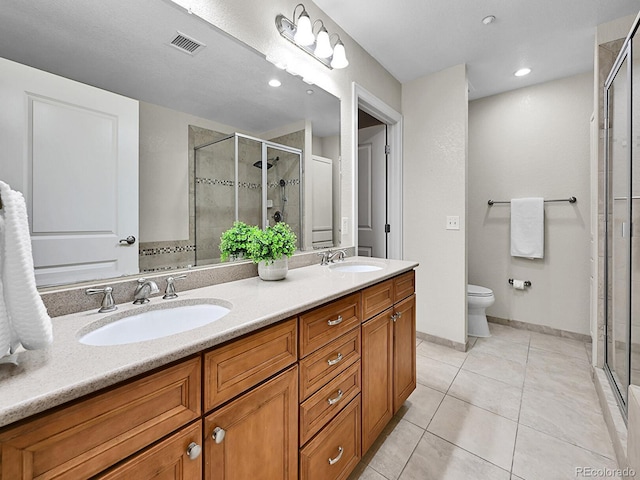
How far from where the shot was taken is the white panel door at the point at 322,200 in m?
1.89

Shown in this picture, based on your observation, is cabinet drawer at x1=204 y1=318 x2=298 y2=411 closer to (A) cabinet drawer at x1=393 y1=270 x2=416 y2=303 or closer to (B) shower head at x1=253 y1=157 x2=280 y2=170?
(A) cabinet drawer at x1=393 y1=270 x2=416 y2=303

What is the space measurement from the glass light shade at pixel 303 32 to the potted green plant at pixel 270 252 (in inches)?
42.6

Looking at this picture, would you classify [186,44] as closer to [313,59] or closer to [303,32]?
[303,32]

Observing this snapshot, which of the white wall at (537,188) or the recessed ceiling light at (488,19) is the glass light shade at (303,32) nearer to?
the recessed ceiling light at (488,19)

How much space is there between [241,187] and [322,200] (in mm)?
639

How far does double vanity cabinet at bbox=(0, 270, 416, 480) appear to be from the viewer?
0.52 meters

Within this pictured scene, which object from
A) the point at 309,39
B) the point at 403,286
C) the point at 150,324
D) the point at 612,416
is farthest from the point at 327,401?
the point at 309,39

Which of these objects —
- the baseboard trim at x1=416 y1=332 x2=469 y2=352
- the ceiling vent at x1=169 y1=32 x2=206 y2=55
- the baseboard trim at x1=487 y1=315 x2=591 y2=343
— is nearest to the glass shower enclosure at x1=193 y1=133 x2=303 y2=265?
the ceiling vent at x1=169 y1=32 x2=206 y2=55

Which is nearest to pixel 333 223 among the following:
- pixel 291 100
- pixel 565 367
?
pixel 291 100

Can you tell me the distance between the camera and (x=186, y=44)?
121 cm

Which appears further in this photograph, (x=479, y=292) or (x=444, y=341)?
(x=479, y=292)

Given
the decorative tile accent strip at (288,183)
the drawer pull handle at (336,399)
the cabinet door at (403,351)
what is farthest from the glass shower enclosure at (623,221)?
the decorative tile accent strip at (288,183)

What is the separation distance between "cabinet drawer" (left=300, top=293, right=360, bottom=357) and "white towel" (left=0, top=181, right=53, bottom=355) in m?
0.65

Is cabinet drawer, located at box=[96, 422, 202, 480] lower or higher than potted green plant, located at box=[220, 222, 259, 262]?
lower
